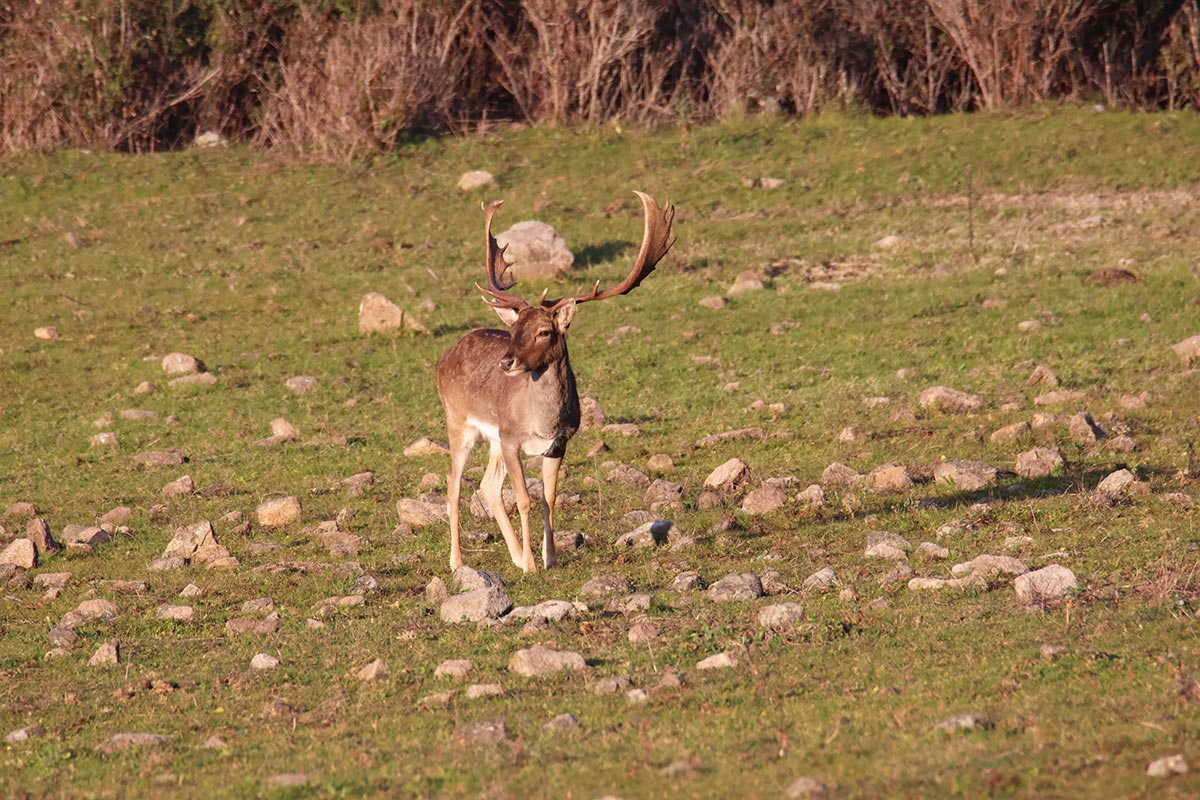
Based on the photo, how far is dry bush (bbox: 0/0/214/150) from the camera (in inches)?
1157

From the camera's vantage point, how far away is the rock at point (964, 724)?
7625 millimetres

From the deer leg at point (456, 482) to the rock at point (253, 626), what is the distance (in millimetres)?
1748

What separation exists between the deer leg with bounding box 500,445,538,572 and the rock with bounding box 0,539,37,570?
374cm

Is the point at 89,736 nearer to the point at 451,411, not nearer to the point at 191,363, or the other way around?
the point at 451,411

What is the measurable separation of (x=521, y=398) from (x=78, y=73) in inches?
782

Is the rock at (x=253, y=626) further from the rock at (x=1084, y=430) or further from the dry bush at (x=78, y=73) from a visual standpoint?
the dry bush at (x=78, y=73)

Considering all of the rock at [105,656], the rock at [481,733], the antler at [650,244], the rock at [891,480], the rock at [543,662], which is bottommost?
the rock at [891,480]

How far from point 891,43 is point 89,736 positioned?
25.9m

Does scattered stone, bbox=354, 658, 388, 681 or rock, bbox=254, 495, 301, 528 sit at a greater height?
scattered stone, bbox=354, 658, 388, 681

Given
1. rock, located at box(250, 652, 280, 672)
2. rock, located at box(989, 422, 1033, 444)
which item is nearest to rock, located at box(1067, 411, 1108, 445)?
rock, located at box(989, 422, 1033, 444)

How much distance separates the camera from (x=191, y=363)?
63.9 feet

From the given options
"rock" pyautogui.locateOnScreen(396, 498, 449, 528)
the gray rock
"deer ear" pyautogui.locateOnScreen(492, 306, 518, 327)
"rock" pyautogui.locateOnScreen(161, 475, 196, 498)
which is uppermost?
"deer ear" pyautogui.locateOnScreen(492, 306, 518, 327)

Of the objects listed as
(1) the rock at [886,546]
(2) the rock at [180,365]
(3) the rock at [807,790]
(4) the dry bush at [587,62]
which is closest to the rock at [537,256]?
(2) the rock at [180,365]

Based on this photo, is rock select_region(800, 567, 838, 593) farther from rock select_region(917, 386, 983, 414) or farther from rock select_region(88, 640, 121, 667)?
rock select_region(917, 386, 983, 414)
